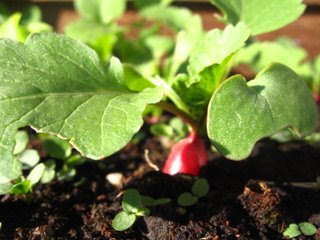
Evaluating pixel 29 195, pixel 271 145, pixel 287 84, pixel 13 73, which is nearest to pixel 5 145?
pixel 13 73

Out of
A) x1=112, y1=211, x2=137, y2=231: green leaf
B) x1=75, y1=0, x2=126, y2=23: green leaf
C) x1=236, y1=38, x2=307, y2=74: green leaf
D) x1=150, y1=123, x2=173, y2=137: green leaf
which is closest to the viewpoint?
x1=112, y1=211, x2=137, y2=231: green leaf

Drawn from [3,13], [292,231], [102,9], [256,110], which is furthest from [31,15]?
[292,231]

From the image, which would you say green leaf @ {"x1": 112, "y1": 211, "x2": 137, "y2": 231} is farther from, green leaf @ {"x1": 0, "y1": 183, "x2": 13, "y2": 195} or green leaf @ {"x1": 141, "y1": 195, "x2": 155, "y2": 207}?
green leaf @ {"x1": 0, "y1": 183, "x2": 13, "y2": 195}

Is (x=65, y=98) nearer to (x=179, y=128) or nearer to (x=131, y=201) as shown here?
(x=131, y=201)

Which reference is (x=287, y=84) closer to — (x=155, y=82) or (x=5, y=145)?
(x=155, y=82)

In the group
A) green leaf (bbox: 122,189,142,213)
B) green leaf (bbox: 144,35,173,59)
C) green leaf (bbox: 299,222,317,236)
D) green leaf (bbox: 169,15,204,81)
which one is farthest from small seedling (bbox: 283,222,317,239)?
green leaf (bbox: 144,35,173,59)
